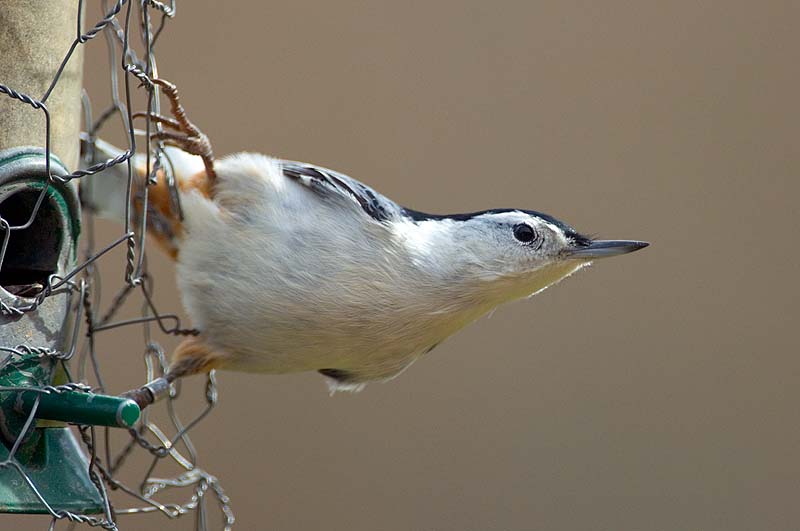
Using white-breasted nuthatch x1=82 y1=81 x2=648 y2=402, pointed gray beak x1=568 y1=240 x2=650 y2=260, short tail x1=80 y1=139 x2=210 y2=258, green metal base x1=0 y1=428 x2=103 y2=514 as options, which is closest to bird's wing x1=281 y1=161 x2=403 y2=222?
white-breasted nuthatch x1=82 y1=81 x2=648 y2=402

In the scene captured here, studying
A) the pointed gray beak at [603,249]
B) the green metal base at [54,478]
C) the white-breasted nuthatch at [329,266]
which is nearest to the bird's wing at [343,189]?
the white-breasted nuthatch at [329,266]

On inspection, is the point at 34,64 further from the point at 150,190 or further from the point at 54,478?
the point at 54,478

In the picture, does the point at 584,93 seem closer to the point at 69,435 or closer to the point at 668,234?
the point at 668,234

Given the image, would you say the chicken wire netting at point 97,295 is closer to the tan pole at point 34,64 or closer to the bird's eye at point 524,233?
the tan pole at point 34,64

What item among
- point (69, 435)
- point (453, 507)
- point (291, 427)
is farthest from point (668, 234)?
point (69, 435)

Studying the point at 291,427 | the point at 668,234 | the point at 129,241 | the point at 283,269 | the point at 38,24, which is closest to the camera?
the point at 129,241
